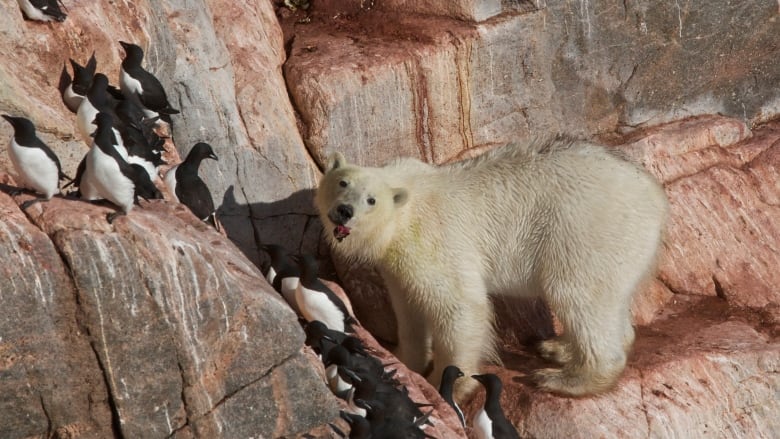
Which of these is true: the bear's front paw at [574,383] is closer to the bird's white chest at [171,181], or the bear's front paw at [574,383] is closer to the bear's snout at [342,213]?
the bear's snout at [342,213]

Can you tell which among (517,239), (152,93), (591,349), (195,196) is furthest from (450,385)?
(152,93)

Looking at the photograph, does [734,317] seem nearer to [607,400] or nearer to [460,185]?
[607,400]

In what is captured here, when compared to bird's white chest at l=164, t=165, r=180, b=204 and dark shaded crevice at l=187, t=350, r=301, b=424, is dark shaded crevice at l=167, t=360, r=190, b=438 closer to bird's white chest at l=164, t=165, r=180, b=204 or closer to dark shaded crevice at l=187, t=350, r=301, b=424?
dark shaded crevice at l=187, t=350, r=301, b=424

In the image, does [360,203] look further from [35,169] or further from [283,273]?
[35,169]

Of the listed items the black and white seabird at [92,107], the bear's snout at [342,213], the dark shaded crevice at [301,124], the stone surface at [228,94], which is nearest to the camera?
the black and white seabird at [92,107]

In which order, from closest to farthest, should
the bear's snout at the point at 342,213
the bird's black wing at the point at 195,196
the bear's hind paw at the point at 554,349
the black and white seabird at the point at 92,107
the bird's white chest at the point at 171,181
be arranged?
the black and white seabird at the point at 92,107 < the bear's snout at the point at 342,213 < the bird's black wing at the point at 195,196 < the bird's white chest at the point at 171,181 < the bear's hind paw at the point at 554,349

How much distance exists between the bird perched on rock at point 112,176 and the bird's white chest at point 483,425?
3.30 meters

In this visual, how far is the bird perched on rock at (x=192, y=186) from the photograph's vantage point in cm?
968

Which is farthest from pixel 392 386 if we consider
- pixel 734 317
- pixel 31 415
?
pixel 734 317

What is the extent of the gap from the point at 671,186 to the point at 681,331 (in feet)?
5.85

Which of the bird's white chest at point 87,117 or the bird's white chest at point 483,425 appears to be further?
the bird's white chest at point 87,117

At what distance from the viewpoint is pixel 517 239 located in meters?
9.81

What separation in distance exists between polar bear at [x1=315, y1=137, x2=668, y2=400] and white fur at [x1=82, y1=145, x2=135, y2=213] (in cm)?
220

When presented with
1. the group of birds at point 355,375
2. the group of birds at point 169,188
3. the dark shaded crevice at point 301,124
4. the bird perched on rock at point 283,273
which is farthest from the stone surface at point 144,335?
the dark shaded crevice at point 301,124
